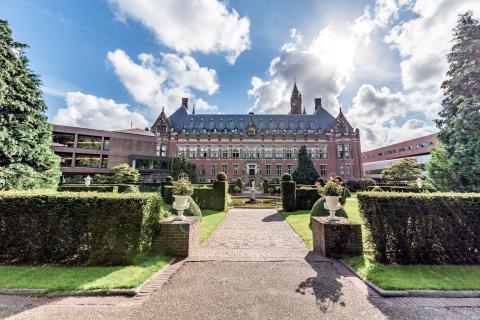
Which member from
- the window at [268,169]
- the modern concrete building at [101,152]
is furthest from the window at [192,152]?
the window at [268,169]

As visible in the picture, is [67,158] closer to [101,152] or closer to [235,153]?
[101,152]

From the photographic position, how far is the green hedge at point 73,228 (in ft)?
18.6

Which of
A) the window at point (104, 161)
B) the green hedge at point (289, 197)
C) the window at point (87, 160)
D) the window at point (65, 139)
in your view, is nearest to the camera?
the green hedge at point (289, 197)

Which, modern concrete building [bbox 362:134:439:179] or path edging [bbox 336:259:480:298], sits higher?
modern concrete building [bbox 362:134:439:179]

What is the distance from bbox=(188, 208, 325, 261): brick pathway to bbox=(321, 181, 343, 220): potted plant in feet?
5.36

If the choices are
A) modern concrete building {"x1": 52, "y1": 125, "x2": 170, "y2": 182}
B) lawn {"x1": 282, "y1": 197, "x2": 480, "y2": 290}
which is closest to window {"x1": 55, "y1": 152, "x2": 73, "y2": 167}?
modern concrete building {"x1": 52, "y1": 125, "x2": 170, "y2": 182}

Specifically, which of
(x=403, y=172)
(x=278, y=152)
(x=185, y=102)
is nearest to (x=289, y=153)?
(x=278, y=152)

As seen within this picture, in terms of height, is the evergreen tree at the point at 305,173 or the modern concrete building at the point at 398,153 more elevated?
the modern concrete building at the point at 398,153

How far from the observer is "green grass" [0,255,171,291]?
4469mm

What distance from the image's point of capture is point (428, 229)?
5801 millimetres

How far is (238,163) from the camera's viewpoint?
47531 mm

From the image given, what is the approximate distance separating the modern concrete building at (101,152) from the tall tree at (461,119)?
40.9 metres

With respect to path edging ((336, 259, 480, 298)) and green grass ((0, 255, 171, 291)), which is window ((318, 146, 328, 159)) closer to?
path edging ((336, 259, 480, 298))

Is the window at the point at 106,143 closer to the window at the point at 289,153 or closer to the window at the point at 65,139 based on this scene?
the window at the point at 65,139
